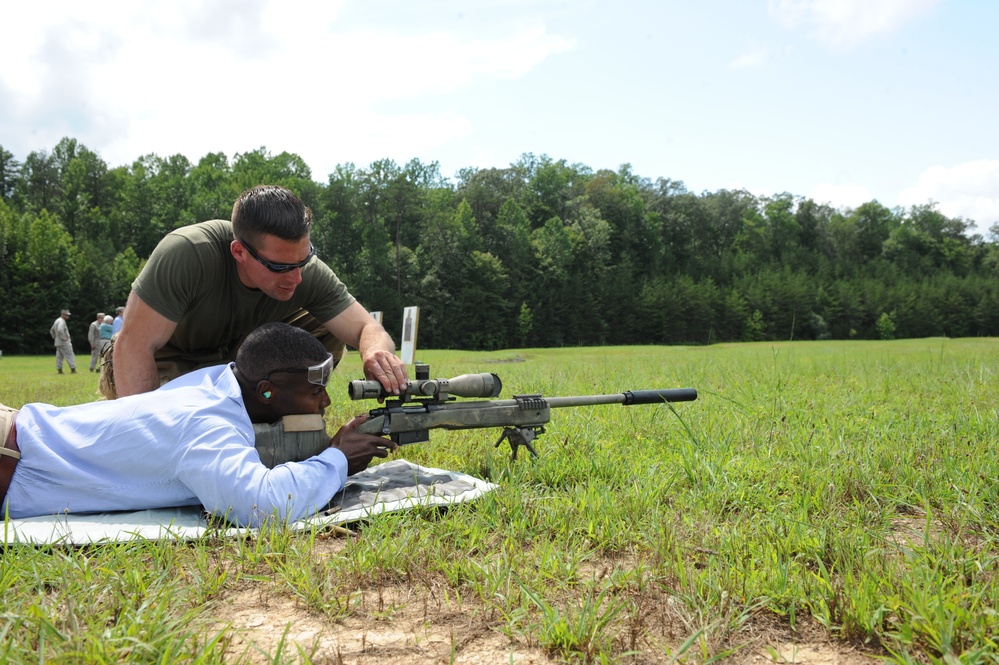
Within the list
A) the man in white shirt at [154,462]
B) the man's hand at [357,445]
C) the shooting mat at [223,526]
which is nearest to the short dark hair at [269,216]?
→ the man in white shirt at [154,462]

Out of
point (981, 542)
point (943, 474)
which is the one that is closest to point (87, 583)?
point (981, 542)

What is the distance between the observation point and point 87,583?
2.54 m

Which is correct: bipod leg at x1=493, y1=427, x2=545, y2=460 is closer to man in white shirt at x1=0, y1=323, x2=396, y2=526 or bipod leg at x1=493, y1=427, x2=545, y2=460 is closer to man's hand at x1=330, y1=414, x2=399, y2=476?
man's hand at x1=330, y1=414, x2=399, y2=476

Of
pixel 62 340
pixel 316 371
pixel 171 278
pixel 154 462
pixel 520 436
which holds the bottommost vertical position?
pixel 62 340

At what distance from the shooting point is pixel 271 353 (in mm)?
3719

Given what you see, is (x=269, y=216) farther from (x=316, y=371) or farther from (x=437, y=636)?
(x=437, y=636)

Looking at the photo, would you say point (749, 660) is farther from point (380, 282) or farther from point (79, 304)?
point (380, 282)

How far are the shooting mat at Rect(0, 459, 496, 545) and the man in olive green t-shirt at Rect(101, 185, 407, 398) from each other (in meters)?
0.56

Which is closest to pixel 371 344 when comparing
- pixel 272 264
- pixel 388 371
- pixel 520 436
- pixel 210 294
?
pixel 272 264

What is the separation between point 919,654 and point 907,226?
126 metres

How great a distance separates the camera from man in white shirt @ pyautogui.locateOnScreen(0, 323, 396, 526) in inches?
126

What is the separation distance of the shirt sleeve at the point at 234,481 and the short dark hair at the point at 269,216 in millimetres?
1713

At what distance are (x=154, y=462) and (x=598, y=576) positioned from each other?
2.05 m

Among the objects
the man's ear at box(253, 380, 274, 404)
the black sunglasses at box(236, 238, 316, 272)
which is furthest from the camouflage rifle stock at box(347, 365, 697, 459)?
the black sunglasses at box(236, 238, 316, 272)
